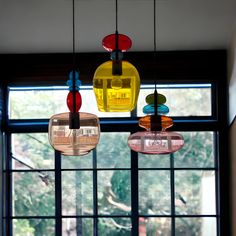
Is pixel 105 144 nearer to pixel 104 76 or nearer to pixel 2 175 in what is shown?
pixel 2 175

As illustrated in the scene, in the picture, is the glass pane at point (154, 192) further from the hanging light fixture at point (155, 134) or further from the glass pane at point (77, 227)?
the hanging light fixture at point (155, 134)

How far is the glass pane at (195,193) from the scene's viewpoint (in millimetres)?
4984

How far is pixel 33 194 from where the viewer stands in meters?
5.04

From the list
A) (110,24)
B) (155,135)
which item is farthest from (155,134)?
(110,24)

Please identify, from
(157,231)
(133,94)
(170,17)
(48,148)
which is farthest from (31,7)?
(157,231)

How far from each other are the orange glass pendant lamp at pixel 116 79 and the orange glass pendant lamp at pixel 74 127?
0.30 ft

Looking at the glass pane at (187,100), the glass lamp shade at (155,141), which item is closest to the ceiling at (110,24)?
the glass pane at (187,100)

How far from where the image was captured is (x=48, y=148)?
508 centimetres

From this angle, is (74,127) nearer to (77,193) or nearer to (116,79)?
(116,79)

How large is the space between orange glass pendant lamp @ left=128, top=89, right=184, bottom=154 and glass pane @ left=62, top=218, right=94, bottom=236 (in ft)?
8.50

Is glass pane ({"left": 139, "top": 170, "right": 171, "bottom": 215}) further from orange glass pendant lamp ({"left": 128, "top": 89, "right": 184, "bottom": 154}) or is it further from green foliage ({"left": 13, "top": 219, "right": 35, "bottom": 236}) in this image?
orange glass pendant lamp ({"left": 128, "top": 89, "right": 184, "bottom": 154})

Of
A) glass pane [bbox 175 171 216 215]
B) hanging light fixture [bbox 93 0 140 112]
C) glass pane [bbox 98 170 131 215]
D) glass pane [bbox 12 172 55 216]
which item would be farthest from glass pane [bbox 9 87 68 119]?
hanging light fixture [bbox 93 0 140 112]

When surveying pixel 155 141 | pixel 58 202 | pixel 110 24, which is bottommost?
pixel 58 202

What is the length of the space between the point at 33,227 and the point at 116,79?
3059 millimetres
